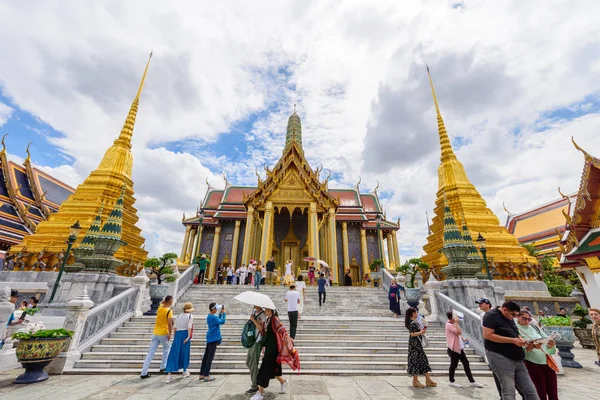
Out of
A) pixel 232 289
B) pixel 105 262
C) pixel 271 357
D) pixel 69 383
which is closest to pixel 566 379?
pixel 271 357

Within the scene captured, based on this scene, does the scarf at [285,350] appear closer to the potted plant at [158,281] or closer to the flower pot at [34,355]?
the flower pot at [34,355]

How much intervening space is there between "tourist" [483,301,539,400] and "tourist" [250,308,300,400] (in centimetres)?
226

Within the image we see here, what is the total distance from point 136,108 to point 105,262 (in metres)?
14.8

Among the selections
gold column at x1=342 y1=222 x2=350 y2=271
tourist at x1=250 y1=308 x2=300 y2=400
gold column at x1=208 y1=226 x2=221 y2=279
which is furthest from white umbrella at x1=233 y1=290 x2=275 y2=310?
gold column at x1=208 y1=226 x2=221 y2=279

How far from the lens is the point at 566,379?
511 cm

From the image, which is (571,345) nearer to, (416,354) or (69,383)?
(416,354)

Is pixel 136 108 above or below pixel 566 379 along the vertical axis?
above

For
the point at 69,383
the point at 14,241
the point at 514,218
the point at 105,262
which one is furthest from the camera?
the point at 514,218

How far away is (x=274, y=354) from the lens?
3674 mm

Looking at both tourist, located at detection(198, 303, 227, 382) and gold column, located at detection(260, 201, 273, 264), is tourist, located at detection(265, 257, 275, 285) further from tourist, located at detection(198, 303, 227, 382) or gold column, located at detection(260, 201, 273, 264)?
tourist, located at detection(198, 303, 227, 382)

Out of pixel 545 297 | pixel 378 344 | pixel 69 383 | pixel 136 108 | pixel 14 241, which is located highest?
pixel 136 108

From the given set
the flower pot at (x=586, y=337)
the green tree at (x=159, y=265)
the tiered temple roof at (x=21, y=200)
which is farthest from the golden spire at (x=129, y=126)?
the flower pot at (x=586, y=337)

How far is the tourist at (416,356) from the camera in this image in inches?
170

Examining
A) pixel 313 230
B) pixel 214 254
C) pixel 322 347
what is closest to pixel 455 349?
pixel 322 347
